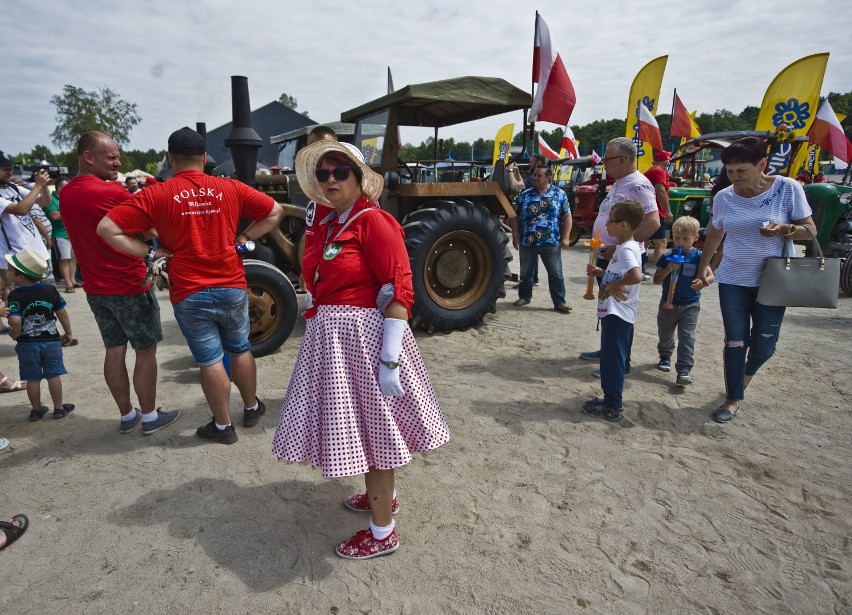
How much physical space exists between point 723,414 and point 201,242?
3.44 m

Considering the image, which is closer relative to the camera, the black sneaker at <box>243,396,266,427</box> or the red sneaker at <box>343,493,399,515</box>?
the red sneaker at <box>343,493,399,515</box>

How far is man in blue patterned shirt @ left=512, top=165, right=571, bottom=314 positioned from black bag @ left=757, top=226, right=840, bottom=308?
9.70ft

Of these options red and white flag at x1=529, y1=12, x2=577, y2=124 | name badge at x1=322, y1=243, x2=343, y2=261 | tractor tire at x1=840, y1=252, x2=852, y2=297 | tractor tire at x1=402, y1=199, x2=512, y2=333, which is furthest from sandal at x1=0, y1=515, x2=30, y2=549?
tractor tire at x1=840, y1=252, x2=852, y2=297

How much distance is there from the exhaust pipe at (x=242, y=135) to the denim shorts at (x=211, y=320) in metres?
1.97

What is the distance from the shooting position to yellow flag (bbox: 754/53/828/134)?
993cm

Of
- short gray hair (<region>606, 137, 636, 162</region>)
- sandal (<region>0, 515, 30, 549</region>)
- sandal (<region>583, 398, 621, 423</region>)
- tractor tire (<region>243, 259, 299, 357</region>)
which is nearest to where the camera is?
sandal (<region>0, 515, 30, 549</region>)

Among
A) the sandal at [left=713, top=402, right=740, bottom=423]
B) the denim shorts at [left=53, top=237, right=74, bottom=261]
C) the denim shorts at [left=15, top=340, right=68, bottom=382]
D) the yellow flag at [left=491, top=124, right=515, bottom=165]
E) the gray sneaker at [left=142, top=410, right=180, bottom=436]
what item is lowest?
the gray sneaker at [left=142, top=410, right=180, bottom=436]

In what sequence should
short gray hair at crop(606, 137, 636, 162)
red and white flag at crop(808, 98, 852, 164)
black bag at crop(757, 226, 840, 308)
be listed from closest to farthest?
black bag at crop(757, 226, 840, 308) < short gray hair at crop(606, 137, 636, 162) < red and white flag at crop(808, 98, 852, 164)

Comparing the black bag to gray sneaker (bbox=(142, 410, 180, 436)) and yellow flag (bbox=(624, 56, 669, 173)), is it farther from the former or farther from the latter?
yellow flag (bbox=(624, 56, 669, 173))

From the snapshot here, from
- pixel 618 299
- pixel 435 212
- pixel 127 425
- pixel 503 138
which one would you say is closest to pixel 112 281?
pixel 127 425

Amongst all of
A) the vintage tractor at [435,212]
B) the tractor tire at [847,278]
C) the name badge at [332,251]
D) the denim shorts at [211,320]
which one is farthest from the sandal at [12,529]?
the tractor tire at [847,278]

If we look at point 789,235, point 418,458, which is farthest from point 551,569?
point 789,235

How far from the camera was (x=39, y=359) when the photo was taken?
326 cm

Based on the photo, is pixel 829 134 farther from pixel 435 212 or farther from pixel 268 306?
pixel 268 306
